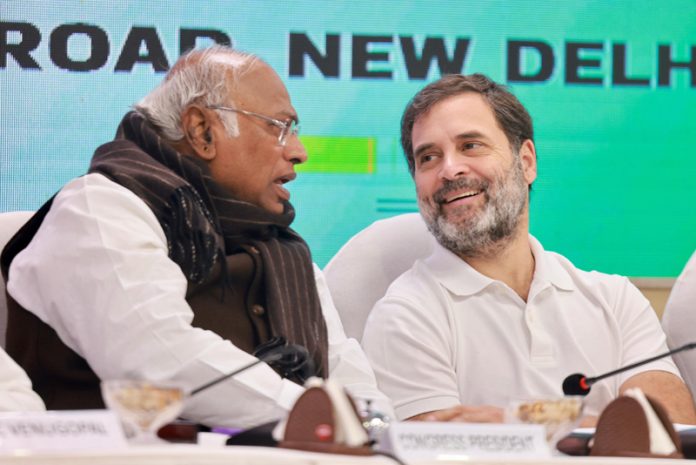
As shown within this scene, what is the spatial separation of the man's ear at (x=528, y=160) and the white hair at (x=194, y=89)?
2.43 feet

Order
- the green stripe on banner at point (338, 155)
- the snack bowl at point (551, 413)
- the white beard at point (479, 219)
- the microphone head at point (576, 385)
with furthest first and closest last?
the green stripe on banner at point (338, 155) < the white beard at point (479, 219) < the microphone head at point (576, 385) < the snack bowl at point (551, 413)

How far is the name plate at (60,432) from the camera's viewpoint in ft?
4.41

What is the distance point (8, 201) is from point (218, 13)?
870mm

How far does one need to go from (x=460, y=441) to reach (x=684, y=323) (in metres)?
1.75

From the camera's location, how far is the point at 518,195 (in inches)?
118

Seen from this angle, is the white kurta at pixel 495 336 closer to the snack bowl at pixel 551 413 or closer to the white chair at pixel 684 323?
the white chair at pixel 684 323

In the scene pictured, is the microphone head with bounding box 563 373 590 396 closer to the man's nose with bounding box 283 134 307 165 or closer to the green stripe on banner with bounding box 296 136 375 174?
the man's nose with bounding box 283 134 307 165

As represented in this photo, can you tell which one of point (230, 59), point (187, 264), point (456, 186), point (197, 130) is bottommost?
point (187, 264)

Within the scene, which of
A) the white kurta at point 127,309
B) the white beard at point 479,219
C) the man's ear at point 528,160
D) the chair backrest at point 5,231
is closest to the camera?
the white kurta at point 127,309

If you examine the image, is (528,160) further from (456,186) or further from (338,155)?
(338,155)

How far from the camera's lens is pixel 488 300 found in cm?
288

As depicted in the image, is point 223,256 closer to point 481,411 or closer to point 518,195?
point 481,411

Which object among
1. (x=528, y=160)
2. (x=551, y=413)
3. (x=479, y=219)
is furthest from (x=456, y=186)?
(x=551, y=413)

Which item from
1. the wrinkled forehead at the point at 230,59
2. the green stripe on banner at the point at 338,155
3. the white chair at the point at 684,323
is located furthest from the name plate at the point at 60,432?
the green stripe on banner at the point at 338,155
